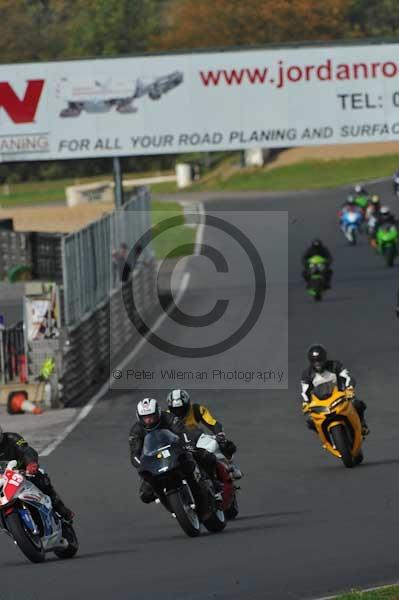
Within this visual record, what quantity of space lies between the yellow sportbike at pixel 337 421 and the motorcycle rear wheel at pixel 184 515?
4310 mm

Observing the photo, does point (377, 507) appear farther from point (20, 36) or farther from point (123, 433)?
point (20, 36)

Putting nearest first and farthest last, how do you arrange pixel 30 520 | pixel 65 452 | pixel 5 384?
1. pixel 30 520
2. pixel 65 452
3. pixel 5 384

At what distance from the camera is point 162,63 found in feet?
142

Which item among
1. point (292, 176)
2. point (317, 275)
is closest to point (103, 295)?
point (317, 275)

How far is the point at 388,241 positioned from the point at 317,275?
321 inches

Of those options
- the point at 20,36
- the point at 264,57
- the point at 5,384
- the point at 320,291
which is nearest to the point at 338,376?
the point at 5,384

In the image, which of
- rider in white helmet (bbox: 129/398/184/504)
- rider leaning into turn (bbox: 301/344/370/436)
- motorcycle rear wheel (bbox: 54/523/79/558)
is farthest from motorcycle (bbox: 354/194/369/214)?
motorcycle rear wheel (bbox: 54/523/79/558)

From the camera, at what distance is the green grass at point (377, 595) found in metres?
9.18

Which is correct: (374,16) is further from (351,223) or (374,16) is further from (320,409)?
(320,409)

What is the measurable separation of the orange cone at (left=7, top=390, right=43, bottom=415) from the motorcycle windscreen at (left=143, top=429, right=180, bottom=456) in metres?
13.9

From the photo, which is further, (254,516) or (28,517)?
(254,516)

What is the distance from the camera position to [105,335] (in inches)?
1249

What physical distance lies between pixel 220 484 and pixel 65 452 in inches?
326

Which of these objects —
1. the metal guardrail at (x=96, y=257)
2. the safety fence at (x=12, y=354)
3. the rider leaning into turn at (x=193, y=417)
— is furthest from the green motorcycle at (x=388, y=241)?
the rider leaning into turn at (x=193, y=417)
